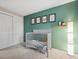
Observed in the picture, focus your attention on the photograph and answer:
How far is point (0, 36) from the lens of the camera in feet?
12.9

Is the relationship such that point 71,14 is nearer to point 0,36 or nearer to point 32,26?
point 32,26

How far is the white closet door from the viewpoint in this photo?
401 cm

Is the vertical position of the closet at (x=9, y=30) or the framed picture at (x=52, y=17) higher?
the framed picture at (x=52, y=17)

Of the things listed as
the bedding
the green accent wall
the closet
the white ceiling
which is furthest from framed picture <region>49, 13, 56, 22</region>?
the closet

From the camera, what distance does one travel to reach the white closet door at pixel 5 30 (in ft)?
13.2

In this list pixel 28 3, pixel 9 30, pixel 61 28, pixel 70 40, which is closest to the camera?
pixel 70 40

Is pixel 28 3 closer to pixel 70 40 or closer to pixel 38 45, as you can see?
pixel 38 45

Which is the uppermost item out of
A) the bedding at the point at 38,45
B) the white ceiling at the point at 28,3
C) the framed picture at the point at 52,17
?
the white ceiling at the point at 28,3

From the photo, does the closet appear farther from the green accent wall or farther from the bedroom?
the green accent wall

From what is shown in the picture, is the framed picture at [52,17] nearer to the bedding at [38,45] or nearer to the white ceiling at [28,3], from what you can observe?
the white ceiling at [28,3]

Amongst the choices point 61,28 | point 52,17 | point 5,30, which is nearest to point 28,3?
point 52,17

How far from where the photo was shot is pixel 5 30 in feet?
14.0

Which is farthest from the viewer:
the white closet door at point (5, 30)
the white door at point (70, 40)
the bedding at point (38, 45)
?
the white closet door at point (5, 30)

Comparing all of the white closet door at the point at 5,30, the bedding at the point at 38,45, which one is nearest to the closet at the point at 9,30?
the white closet door at the point at 5,30
